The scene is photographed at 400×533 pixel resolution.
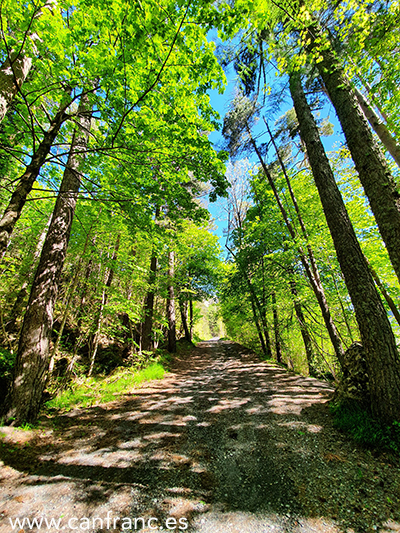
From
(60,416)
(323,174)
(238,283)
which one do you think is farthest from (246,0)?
(238,283)

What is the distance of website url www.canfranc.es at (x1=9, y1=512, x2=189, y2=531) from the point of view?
177 centimetres

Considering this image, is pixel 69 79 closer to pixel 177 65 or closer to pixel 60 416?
pixel 177 65

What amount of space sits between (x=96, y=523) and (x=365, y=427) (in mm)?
3560

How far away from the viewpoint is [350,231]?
12.1ft

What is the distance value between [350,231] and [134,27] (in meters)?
4.43

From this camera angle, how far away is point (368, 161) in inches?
130

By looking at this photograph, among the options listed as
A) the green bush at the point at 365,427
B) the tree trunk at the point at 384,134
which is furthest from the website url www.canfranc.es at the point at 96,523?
the tree trunk at the point at 384,134

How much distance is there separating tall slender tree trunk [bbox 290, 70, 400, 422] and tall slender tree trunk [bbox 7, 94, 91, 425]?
15.7ft

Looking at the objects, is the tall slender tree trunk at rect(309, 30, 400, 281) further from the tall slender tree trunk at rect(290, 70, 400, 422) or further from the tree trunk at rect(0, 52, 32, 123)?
the tree trunk at rect(0, 52, 32, 123)

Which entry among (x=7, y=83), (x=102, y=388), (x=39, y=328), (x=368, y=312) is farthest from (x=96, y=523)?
(x=7, y=83)

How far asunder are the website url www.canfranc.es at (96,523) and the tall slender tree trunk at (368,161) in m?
4.19

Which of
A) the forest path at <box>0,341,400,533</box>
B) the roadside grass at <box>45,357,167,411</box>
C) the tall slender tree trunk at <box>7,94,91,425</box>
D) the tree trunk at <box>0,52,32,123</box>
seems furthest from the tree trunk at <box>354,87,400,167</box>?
the roadside grass at <box>45,357,167,411</box>

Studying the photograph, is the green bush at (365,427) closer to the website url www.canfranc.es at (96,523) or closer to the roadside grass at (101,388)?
the website url www.canfranc.es at (96,523)

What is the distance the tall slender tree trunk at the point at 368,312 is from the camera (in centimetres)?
288
